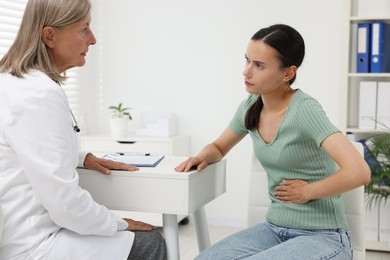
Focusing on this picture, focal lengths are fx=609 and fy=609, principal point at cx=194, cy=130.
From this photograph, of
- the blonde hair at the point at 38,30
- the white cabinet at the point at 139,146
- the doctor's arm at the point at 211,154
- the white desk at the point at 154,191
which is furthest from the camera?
the white cabinet at the point at 139,146

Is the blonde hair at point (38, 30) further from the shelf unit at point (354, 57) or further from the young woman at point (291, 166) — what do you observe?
the shelf unit at point (354, 57)

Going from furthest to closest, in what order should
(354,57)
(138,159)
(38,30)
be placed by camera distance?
(354,57), (138,159), (38,30)

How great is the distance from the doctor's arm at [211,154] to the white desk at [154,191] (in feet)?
0.13

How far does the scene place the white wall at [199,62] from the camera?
393 cm

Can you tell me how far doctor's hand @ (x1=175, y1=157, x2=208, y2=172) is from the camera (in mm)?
1947

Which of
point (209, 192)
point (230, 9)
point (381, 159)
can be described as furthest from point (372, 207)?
point (209, 192)

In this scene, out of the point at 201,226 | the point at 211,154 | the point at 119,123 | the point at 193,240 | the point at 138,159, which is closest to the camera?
the point at 138,159

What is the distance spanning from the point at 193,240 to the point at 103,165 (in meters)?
2.02

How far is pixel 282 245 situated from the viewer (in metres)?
1.82

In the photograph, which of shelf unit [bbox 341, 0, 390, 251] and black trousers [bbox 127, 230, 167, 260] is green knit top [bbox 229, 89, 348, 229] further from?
shelf unit [bbox 341, 0, 390, 251]

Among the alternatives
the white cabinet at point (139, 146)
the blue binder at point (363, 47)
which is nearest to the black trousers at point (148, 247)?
the white cabinet at point (139, 146)

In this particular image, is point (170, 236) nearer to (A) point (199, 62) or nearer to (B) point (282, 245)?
(B) point (282, 245)

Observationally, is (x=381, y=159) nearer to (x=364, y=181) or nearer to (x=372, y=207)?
(x=372, y=207)

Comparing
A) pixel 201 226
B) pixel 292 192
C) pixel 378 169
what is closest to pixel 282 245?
pixel 292 192
